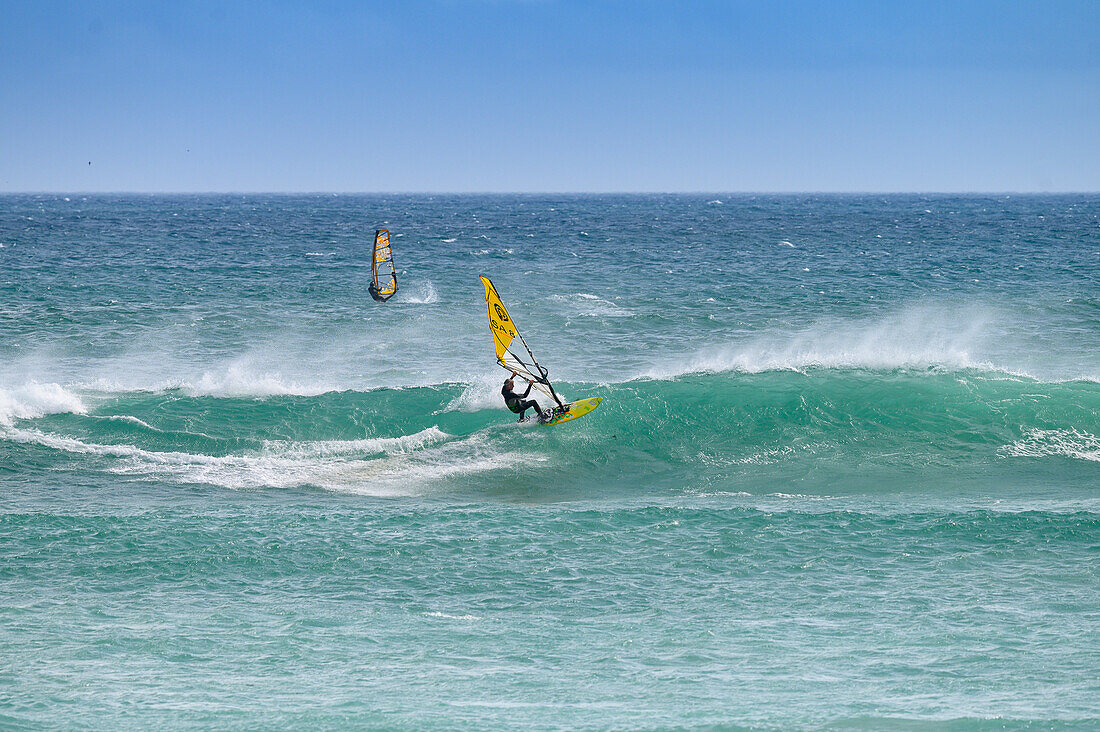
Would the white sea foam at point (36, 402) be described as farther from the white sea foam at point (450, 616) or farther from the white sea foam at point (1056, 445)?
the white sea foam at point (1056, 445)

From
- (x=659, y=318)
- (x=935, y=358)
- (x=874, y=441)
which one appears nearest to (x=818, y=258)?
(x=659, y=318)

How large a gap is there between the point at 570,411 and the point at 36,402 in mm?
11834

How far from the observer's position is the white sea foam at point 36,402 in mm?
21875

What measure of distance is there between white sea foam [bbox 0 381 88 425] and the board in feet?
33.7

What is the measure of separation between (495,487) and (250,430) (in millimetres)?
6322

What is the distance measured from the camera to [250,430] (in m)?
21.1

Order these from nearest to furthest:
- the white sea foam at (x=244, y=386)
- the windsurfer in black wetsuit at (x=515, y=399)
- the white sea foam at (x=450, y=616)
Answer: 1. the white sea foam at (x=450, y=616)
2. the windsurfer in black wetsuit at (x=515, y=399)
3. the white sea foam at (x=244, y=386)

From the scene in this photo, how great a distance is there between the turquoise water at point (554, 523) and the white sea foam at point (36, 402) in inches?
4.7

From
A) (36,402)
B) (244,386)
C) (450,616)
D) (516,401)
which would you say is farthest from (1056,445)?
(36,402)

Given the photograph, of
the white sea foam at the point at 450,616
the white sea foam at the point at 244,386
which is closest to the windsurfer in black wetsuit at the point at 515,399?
the white sea foam at the point at 244,386

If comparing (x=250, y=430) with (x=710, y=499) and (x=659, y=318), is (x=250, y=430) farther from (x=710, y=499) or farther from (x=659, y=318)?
(x=659, y=318)

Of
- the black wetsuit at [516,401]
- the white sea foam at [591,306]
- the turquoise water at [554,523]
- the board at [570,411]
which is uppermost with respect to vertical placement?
the white sea foam at [591,306]

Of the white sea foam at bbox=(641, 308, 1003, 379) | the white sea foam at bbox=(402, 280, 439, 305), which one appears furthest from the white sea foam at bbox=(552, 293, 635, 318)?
the white sea foam at bbox=(641, 308, 1003, 379)

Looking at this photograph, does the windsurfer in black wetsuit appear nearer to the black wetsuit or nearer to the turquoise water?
the black wetsuit
